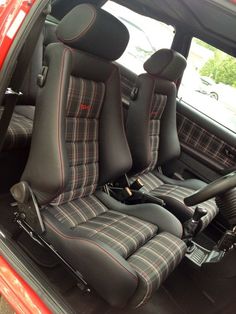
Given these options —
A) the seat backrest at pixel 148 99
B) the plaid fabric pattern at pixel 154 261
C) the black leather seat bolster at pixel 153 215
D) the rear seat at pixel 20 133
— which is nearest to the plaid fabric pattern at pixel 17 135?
the rear seat at pixel 20 133

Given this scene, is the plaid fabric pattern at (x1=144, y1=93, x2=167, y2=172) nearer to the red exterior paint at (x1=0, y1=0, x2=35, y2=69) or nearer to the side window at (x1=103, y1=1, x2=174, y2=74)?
the side window at (x1=103, y1=1, x2=174, y2=74)

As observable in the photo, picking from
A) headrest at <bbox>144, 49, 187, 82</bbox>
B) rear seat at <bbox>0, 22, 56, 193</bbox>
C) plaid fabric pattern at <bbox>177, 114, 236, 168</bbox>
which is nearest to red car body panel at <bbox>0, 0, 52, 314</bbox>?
rear seat at <bbox>0, 22, 56, 193</bbox>

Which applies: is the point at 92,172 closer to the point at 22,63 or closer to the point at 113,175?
the point at 113,175

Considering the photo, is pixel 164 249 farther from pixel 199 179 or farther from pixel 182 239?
pixel 199 179

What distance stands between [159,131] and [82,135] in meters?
1.00

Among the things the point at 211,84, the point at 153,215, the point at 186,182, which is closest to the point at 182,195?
the point at 186,182

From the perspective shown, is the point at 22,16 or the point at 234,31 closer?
the point at 22,16

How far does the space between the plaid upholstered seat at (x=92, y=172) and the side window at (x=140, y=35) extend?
3.62 feet

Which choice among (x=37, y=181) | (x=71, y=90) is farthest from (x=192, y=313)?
(x=71, y=90)

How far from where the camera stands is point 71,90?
1.69 meters

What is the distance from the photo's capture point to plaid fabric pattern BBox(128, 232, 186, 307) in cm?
143

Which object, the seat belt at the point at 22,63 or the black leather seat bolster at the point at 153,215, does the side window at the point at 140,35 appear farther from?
the seat belt at the point at 22,63

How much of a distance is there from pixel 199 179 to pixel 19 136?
55.5 inches

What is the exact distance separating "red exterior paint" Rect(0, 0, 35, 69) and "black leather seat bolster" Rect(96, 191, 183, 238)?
0.96 meters
